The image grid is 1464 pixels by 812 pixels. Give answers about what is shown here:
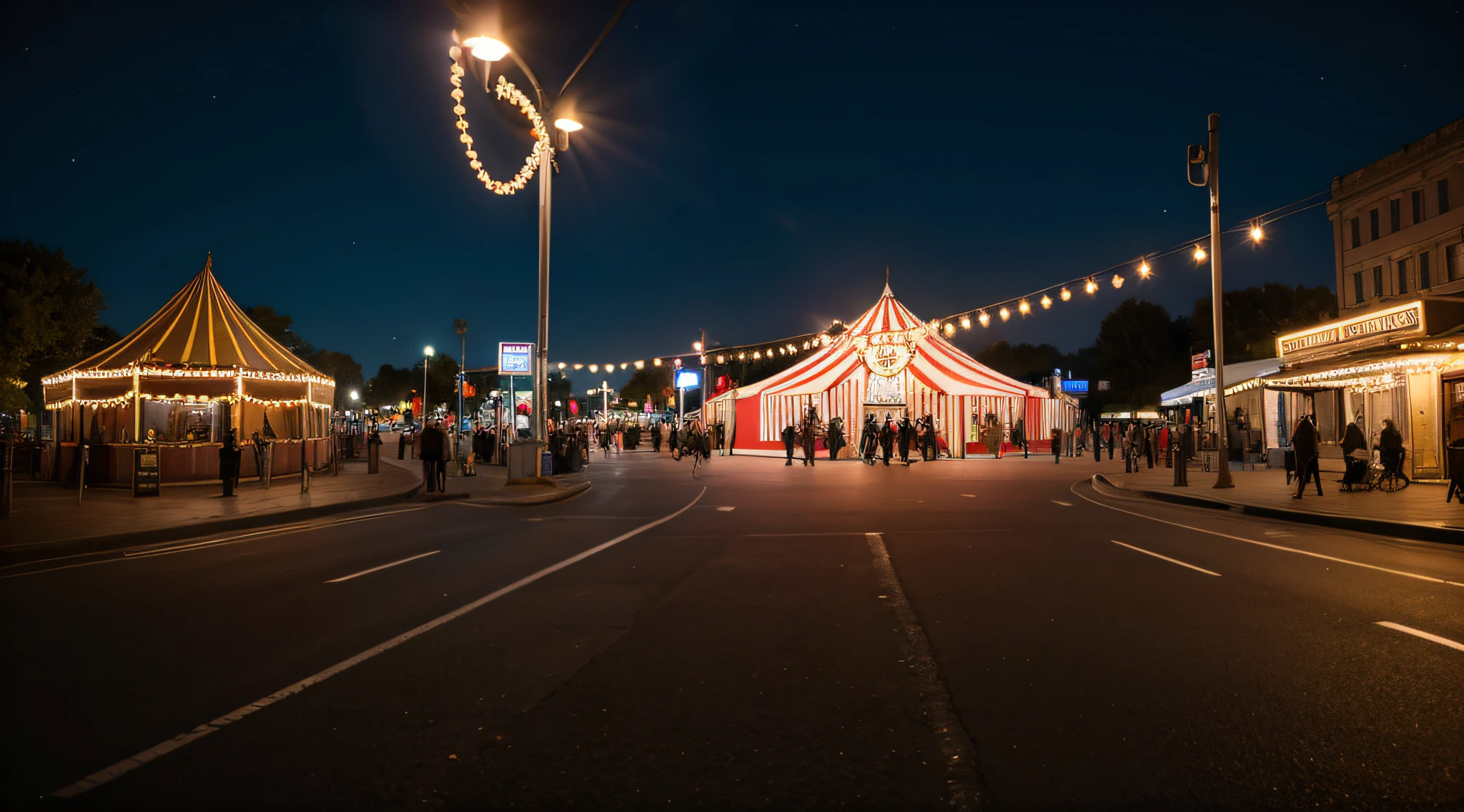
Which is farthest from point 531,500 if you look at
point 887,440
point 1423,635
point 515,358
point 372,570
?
point 887,440

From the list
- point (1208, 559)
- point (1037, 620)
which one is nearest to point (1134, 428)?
point (1208, 559)

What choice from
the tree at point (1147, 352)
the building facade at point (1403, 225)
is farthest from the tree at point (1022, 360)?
the building facade at point (1403, 225)

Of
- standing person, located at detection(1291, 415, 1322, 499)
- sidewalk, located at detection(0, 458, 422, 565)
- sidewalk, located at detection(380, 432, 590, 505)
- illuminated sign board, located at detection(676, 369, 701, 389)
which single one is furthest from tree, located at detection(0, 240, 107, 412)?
standing person, located at detection(1291, 415, 1322, 499)

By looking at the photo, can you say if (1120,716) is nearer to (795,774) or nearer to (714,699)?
(795,774)

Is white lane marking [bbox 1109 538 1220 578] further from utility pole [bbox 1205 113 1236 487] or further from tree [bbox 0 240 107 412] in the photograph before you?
tree [bbox 0 240 107 412]

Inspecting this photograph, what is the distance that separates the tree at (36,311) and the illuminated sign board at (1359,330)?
48.6 metres

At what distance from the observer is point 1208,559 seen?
8523 mm

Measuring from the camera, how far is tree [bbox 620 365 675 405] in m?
116

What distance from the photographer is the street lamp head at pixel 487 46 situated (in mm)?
13109

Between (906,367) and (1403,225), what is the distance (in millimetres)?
19069

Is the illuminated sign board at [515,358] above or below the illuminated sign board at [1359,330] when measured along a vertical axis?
below

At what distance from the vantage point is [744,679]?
447 centimetres

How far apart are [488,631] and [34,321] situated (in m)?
42.2

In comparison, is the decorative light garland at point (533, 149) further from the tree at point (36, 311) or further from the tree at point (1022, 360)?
the tree at point (1022, 360)
